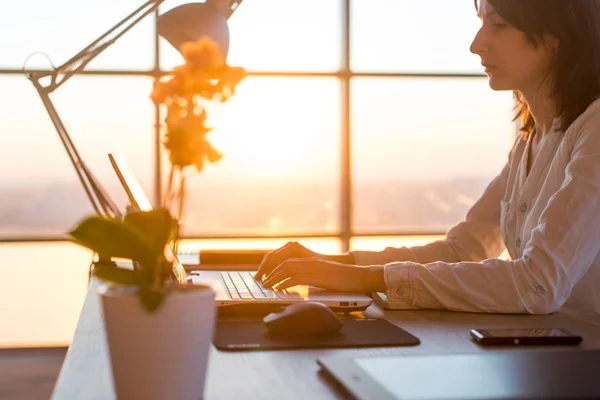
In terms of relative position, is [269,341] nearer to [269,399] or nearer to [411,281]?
[269,399]

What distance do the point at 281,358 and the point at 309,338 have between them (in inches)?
4.5

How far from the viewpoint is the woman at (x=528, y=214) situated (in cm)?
133

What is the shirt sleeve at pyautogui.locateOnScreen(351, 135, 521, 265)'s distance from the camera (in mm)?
1879

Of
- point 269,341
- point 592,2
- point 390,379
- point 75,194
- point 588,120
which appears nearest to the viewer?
point 390,379

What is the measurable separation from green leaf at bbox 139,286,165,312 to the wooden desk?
149 millimetres

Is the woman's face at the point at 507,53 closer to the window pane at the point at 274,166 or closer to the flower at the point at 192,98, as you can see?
the flower at the point at 192,98

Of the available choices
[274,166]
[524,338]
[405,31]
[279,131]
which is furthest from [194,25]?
[405,31]

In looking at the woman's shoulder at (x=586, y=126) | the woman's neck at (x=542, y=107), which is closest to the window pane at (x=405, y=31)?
the woman's neck at (x=542, y=107)

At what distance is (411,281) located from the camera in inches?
53.0

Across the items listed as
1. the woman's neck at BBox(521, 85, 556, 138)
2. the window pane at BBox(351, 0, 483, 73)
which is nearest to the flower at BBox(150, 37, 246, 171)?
the woman's neck at BBox(521, 85, 556, 138)

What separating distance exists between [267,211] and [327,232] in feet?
1.01

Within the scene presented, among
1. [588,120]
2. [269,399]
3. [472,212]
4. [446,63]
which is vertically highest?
[446,63]

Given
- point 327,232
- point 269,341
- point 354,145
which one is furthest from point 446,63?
point 269,341

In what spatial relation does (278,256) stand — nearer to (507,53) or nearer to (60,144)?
(507,53)
